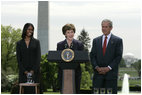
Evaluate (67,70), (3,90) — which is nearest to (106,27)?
(67,70)

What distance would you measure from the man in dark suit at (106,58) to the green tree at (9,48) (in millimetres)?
26682

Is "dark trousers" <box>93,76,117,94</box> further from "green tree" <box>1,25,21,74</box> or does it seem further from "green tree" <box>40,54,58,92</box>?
"green tree" <box>1,25,21,74</box>

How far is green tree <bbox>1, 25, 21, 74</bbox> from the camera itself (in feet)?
116

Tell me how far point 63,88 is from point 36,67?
84cm

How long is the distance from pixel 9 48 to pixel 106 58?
2840 centimetres

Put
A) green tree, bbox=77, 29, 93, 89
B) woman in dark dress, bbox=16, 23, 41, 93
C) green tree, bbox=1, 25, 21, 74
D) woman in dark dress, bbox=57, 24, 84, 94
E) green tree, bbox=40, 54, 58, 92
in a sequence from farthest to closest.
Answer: green tree, bbox=1, 25, 21, 74 → green tree, bbox=77, 29, 93, 89 → green tree, bbox=40, 54, 58, 92 → woman in dark dress, bbox=16, 23, 41, 93 → woman in dark dress, bbox=57, 24, 84, 94

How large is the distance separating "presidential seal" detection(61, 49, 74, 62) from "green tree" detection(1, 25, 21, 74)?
87.4 ft

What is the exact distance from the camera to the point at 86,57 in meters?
8.26

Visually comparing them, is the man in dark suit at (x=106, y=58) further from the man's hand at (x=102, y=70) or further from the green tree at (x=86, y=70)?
the green tree at (x=86, y=70)

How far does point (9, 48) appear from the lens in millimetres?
36031

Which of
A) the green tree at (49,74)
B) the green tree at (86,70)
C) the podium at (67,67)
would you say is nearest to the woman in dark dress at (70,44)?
the podium at (67,67)

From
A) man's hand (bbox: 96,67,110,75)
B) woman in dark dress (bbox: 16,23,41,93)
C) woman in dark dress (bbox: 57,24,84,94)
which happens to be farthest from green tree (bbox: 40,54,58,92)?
man's hand (bbox: 96,67,110,75)

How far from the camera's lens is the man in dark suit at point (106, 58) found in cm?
834

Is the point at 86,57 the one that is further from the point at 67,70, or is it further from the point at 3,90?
the point at 3,90
